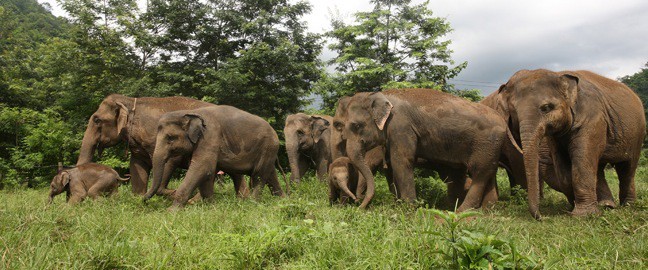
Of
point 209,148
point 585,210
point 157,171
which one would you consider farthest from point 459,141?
point 157,171

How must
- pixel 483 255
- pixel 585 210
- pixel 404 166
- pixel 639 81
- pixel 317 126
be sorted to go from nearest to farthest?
pixel 483 255 → pixel 585 210 → pixel 404 166 → pixel 317 126 → pixel 639 81

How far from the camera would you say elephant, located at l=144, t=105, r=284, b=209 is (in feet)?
21.2

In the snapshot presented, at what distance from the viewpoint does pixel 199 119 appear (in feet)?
22.0

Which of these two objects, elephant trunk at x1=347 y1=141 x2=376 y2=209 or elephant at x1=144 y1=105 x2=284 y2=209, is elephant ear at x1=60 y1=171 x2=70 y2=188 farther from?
elephant trunk at x1=347 y1=141 x2=376 y2=209

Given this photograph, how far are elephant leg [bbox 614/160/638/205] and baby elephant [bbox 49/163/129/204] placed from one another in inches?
329

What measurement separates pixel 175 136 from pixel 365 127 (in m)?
3.12

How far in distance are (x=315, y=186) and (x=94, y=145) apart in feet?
15.6

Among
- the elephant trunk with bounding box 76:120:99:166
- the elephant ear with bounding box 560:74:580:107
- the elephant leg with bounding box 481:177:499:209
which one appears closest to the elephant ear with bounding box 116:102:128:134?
the elephant trunk with bounding box 76:120:99:166

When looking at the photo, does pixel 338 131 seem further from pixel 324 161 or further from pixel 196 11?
pixel 196 11

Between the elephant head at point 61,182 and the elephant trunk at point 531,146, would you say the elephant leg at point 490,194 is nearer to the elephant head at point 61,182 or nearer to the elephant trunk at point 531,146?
the elephant trunk at point 531,146

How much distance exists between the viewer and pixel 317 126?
11750mm

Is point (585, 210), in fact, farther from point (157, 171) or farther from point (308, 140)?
point (308, 140)

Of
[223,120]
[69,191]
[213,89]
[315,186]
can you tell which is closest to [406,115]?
[223,120]

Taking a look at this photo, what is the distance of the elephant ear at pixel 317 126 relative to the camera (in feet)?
38.3
